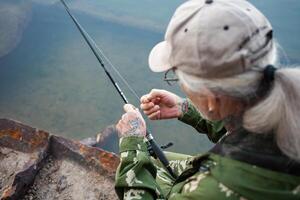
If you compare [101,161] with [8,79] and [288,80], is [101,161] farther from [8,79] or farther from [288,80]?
[8,79]

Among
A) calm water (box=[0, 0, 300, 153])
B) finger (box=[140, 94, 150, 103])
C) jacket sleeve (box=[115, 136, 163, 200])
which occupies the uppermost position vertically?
finger (box=[140, 94, 150, 103])

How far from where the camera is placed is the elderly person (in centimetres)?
121

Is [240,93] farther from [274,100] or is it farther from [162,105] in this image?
[162,105]

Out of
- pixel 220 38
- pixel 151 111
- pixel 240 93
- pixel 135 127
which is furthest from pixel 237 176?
pixel 151 111

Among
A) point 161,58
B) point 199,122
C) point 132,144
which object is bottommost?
point 199,122

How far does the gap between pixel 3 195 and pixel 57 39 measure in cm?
503

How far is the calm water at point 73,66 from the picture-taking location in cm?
524

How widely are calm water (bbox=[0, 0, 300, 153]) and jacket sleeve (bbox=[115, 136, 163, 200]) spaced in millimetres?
3197

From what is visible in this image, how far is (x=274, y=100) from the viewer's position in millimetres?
1217

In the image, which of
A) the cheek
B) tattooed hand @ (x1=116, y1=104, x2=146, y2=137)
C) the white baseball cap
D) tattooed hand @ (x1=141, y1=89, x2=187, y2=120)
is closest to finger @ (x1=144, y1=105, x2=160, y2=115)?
tattooed hand @ (x1=141, y1=89, x2=187, y2=120)

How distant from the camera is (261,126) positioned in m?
1.26

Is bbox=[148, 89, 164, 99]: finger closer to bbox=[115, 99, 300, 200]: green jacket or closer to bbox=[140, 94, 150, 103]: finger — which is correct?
bbox=[140, 94, 150, 103]: finger

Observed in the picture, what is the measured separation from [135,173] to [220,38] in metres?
0.96

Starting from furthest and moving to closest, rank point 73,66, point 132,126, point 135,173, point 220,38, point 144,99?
point 73,66, point 144,99, point 132,126, point 135,173, point 220,38
